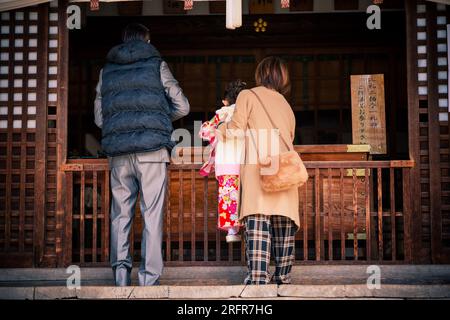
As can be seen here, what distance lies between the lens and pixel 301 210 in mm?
9211

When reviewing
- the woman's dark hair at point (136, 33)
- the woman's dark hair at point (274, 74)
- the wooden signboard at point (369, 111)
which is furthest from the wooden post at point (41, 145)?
the wooden signboard at point (369, 111)

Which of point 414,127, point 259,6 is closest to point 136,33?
point 414,127

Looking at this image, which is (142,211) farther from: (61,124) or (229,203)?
(61,124)

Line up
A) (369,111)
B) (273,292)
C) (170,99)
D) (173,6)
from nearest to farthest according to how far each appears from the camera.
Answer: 1. (273,292)
2. (170,99)
3. (173,6)
4. (369,111)

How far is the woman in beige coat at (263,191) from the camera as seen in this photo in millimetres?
7105

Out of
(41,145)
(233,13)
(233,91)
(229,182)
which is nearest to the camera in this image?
(233,13)

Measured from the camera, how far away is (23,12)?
8953 mm

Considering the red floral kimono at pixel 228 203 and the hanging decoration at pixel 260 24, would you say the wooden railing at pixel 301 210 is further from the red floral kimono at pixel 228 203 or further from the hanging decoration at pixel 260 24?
the hanging decoration at pixel 260 24

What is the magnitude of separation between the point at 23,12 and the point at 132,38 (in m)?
1.94

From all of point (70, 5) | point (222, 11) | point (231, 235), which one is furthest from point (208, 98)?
point (231, 235)

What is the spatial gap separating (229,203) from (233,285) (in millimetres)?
1140

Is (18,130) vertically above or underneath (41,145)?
above

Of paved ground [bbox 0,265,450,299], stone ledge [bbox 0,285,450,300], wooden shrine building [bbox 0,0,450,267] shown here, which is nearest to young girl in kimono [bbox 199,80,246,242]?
wooden shrine building [bbox 0,0,450,267]

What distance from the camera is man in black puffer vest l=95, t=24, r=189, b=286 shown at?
7.38m
